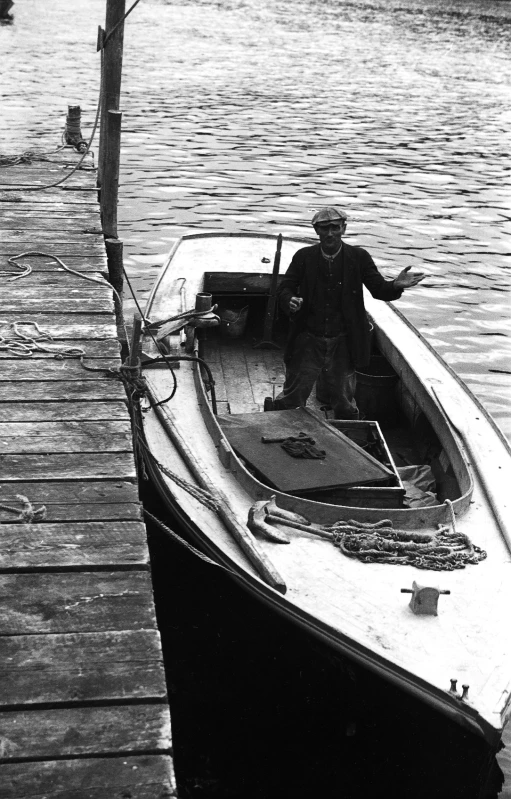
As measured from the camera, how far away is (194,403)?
286 inches

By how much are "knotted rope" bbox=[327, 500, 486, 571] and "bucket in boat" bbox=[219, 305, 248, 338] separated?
15.2 feet

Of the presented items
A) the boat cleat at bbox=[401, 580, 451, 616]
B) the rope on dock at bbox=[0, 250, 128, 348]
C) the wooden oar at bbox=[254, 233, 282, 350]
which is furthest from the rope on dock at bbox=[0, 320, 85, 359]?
the wooden oar at bbox=[254, 233, 282, 350]

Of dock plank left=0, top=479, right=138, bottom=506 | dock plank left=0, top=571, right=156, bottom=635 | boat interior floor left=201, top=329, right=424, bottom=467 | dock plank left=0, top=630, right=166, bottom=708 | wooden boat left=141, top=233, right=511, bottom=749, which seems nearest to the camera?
dock plank left=0, top=630, right=166, bottom=708

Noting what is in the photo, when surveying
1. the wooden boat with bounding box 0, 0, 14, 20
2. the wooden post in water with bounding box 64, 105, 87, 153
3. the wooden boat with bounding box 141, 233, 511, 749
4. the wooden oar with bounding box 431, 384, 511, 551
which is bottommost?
the wooden oar with bounding box 431, 384, 511, 551

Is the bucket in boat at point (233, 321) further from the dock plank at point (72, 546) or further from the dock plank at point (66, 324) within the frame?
the dock plank at point (72, 546)

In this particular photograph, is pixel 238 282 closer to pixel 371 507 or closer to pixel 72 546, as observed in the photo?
pixel 371 507

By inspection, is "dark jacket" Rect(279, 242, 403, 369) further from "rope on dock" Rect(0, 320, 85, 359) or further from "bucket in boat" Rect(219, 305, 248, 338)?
"bucket in boat" Rect(219, 305, 248, 338)

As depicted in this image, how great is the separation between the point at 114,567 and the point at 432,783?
2.30m

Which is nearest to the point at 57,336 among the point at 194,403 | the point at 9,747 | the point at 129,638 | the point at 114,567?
the point at 194,403

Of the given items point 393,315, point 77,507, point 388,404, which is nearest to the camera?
point 77,507

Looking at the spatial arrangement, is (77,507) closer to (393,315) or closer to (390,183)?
(393,315)

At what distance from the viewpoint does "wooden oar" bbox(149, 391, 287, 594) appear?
201 inches

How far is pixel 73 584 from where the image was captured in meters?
3.74

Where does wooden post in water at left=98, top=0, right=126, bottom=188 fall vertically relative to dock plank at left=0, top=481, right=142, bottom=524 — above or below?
above
